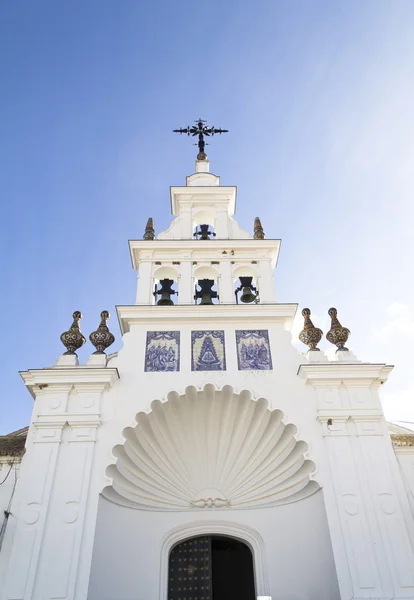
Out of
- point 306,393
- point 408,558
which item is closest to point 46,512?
point 306,393

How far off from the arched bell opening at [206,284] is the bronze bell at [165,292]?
1.76 ft

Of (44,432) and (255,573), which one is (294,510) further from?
(44,432)

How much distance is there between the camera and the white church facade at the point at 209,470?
655cm

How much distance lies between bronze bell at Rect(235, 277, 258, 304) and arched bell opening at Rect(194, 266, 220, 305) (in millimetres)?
547

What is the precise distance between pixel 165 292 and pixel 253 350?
2.50m

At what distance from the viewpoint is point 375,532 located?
6605 millimetres

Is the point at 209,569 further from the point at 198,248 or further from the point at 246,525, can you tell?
the point at 198,248

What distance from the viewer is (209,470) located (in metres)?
8.35

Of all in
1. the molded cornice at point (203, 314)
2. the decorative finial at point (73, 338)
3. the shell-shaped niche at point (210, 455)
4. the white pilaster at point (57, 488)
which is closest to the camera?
the white pilaster at point (57, 488)

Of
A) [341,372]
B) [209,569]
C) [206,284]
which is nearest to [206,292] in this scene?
[206,284]

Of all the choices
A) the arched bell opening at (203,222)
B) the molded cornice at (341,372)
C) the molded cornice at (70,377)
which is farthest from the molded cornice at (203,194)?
the molded cornice at (70,377)

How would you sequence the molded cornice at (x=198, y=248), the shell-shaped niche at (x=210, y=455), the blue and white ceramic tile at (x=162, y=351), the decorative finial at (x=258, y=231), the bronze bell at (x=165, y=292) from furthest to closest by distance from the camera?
the decorative finial at (x=258, y=231)
the molded cornice at (x=198, y=248)
the bronze bell at (x=165, y=292)
the blue and white ceramic tile at (x=162, y=351)
the shell-shaped niche at (x=210, y=455)

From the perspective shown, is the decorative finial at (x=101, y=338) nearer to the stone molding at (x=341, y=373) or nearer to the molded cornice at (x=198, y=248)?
the molded cornice at (x=198, y=248)

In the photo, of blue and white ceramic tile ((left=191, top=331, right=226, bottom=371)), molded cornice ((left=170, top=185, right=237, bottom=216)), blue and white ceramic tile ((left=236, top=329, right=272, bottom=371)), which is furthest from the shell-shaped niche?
molded cornice ((left=170, top=185, right=237, bottom=216))
